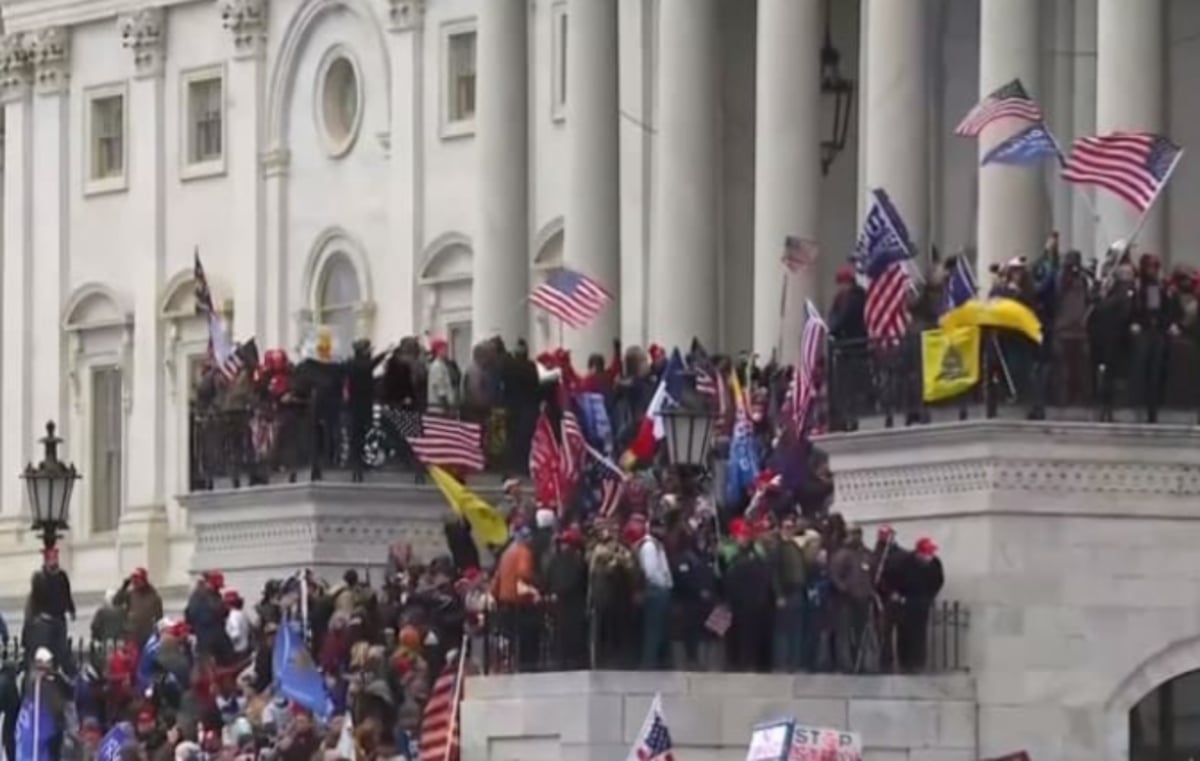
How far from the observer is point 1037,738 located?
62250mm

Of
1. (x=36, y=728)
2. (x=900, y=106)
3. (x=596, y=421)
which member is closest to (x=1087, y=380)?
(x=596, y=421)

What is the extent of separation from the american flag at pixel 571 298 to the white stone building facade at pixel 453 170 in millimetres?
1877

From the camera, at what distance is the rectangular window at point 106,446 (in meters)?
91.6

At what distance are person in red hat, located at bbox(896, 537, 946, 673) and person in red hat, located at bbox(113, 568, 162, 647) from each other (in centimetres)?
1289

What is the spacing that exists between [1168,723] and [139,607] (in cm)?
1553

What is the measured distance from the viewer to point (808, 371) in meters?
65.8

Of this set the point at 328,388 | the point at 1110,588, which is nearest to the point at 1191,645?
the point at 1110,588

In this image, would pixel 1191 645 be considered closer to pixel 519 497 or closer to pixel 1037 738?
pixel 1037 738

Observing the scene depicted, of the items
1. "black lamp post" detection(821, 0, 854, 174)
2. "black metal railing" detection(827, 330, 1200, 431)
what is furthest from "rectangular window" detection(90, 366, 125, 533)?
"black metal railing" detection(827, 330, 1200, 431)

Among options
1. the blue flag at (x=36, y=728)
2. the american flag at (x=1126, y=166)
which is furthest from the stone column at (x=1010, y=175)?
the blue flag at (x=36, y=728)

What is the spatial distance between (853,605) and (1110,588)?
2448 millimetres

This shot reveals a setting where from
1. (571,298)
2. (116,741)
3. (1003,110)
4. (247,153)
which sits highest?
(247,153)

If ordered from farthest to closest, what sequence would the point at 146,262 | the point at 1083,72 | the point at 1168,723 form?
the point at 146,262 → the point at 1083,72 → the point at 1168,723

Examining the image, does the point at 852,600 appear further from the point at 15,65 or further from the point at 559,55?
the point at 15,65
